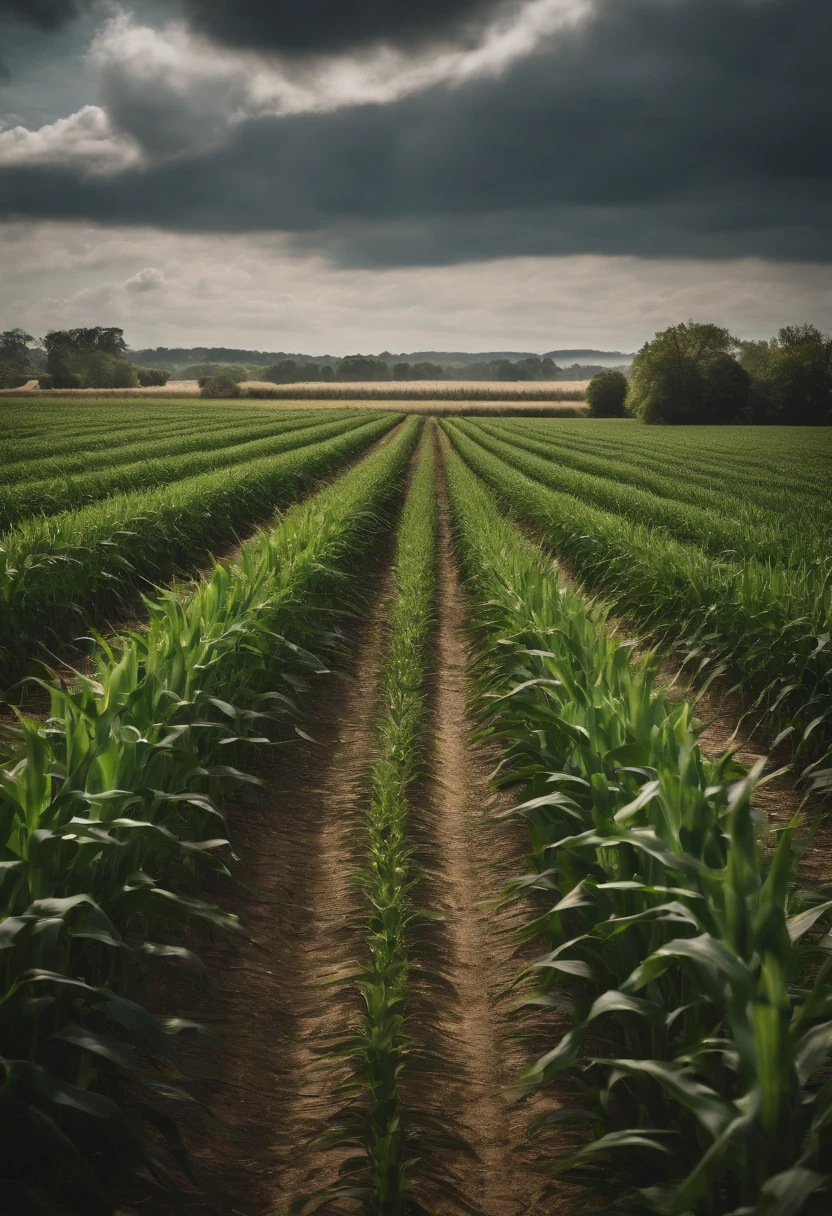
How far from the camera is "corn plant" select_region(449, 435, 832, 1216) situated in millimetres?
1928

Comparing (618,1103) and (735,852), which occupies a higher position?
(735,852)

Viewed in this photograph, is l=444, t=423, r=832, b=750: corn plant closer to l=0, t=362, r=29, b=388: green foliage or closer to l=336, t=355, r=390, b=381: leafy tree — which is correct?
l=0, t=362, r=29, b=388: green foliage

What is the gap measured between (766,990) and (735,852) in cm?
40

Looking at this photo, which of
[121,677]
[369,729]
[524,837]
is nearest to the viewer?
[121,677]

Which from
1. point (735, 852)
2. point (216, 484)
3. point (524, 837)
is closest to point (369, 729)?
point (524, 837)

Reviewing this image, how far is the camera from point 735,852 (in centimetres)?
235

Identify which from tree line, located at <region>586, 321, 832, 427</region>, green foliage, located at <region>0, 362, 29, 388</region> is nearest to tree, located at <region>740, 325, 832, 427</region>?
tree line, located at <region>586, 321, 832, 427</region>

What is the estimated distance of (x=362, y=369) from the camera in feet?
494

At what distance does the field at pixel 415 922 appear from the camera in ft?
7.52

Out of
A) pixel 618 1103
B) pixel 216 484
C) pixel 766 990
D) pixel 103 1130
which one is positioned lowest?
pixel 618 1103

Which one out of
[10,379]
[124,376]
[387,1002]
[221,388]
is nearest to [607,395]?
[221,388]

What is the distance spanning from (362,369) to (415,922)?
6064 inches

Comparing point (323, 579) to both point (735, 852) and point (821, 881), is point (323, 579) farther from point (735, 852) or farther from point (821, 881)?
point (735, 852)

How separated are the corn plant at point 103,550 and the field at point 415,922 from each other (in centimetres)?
12
